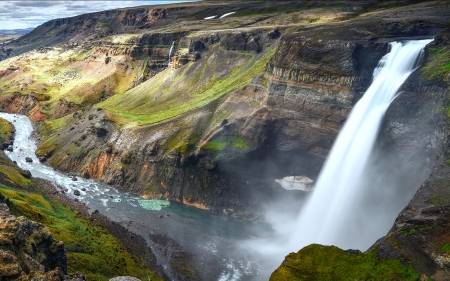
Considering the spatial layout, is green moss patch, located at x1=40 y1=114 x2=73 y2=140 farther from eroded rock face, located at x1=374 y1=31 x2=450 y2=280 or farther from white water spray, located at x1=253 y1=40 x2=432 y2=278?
eroded rock face, located at x1=374 y1=31 x2=450 y2=280

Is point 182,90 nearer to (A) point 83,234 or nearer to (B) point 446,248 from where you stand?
(A) point 83,234

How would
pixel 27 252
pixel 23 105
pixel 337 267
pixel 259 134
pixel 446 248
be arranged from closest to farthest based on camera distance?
pixel 27 252, pixel 446 248, pixel 337 267, pixel 259 134, pixel 23 105

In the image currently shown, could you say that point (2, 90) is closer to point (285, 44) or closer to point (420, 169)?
point (285, 44)

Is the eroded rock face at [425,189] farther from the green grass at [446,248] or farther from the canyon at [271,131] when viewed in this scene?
the canyon at [271,131]

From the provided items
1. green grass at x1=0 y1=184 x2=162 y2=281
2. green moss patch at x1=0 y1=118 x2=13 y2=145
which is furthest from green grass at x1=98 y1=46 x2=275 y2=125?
green grass at x1=0 y1=184 x2=162 y2=281

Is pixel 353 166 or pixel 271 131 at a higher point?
pixel 271 131

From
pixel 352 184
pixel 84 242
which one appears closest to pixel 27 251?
pixel 84 242

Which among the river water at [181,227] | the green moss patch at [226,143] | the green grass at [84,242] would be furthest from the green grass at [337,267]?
the green moss patch at [226,143]
